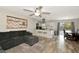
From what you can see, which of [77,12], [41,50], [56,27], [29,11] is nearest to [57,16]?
[56,27]

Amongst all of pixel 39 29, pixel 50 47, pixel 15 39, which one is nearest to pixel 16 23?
pixel 15 39

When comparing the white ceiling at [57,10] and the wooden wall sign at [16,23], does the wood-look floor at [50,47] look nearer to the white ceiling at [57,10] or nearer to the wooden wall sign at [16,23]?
the wooden wall sign at [16,23]

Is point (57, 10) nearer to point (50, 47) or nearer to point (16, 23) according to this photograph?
point (50, 47)

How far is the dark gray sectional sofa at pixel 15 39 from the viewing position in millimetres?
2004

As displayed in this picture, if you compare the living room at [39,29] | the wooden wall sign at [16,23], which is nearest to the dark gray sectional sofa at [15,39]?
the living room at [39,29]

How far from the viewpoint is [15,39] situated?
209cm

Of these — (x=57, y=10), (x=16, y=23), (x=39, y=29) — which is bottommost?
(x=39, y=29)

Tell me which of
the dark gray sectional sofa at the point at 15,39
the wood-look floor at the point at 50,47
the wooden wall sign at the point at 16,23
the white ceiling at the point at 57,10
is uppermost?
the white ceiling at the point at 57,10

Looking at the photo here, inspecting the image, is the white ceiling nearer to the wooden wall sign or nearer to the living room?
the living room

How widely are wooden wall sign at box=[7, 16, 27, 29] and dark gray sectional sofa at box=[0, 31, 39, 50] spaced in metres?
0.13

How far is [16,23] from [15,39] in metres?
0.36

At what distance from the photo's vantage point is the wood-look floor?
2.11m

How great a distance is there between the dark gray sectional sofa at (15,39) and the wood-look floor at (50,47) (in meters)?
0.09

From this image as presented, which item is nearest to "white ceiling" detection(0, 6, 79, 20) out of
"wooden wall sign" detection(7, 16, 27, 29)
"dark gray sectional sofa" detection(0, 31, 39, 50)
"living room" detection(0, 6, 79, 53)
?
"living room" detection(0, 6, 79, 53)
